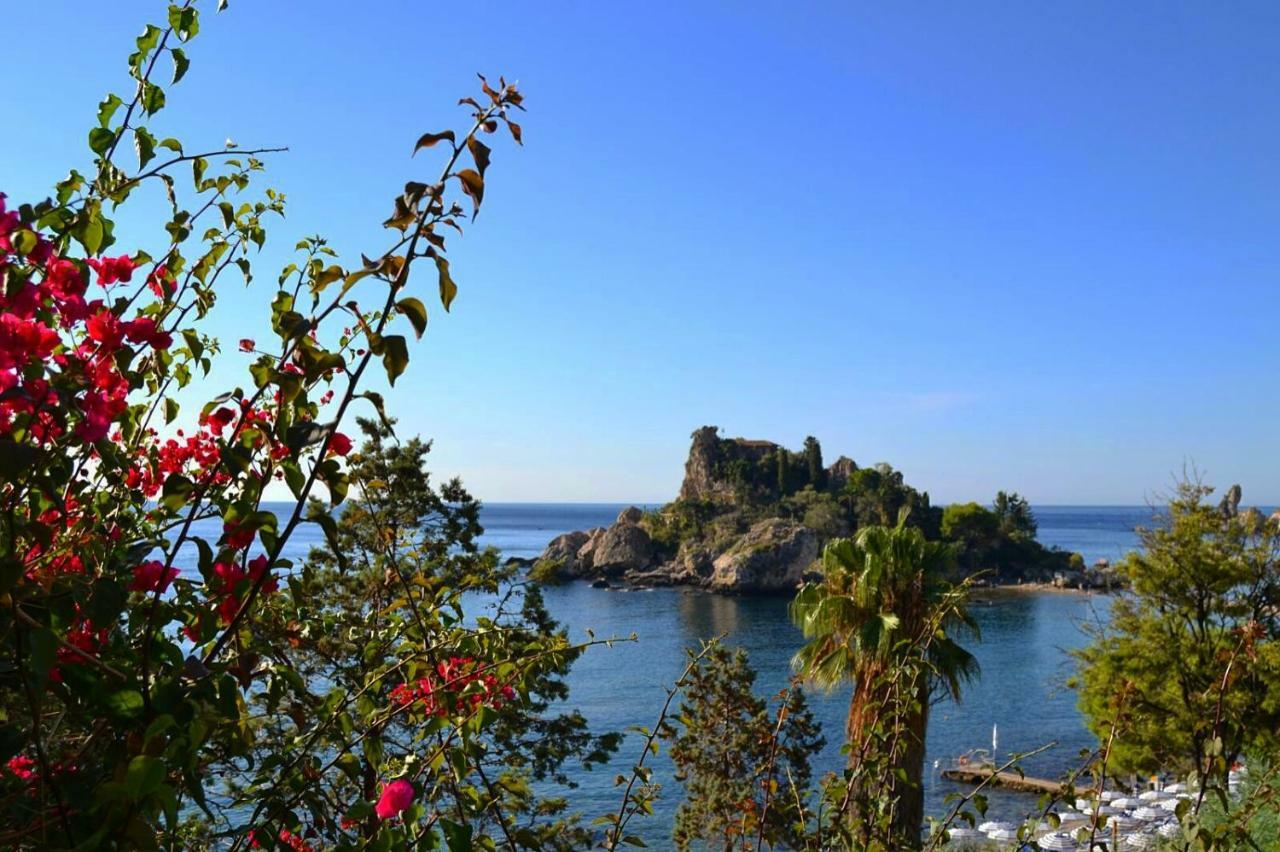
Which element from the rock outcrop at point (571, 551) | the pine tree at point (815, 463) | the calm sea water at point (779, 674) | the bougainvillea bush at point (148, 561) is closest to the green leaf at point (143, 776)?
the bougainvillea bush at point (148, 561)

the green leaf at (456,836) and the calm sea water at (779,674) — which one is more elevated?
the green leaf at (456,836)

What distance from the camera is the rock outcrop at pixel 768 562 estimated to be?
6456cm

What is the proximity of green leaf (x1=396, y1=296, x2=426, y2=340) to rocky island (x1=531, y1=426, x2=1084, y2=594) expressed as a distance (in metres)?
62.9

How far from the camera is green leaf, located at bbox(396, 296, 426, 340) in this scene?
4.40ft

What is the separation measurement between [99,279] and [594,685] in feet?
107

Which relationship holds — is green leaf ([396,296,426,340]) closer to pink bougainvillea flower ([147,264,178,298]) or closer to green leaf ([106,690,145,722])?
green leaf ([106,690,145,722])

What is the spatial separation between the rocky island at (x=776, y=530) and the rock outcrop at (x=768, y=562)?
0.07 metres

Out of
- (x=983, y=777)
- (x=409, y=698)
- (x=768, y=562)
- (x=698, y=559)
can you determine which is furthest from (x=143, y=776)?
(x=698, y=559)

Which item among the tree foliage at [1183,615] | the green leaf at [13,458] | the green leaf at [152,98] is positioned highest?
the green leaf at [152,98]

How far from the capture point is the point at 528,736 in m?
15.7

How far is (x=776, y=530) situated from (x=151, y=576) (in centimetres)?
6924

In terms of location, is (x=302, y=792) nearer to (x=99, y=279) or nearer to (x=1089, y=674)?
(x=99, y=279)

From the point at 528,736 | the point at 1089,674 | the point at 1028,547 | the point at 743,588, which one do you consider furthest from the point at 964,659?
the point at 1028,547

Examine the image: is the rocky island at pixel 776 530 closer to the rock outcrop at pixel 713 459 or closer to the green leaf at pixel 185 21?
the rock outcrop at pixel 713 459
